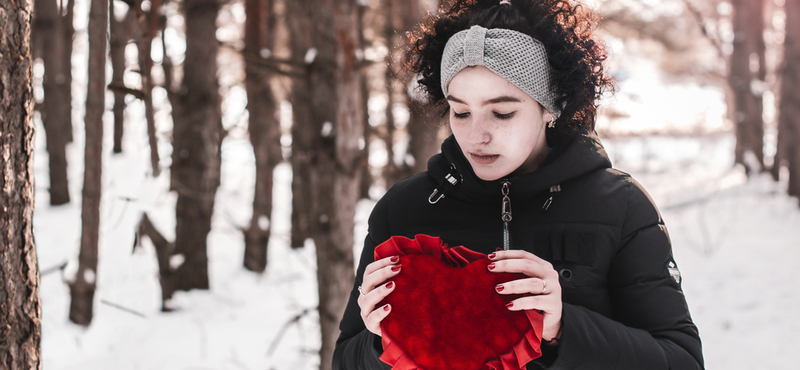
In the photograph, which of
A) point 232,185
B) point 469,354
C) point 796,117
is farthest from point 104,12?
point 232,185

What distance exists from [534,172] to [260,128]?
6.89 m

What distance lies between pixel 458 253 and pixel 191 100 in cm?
547

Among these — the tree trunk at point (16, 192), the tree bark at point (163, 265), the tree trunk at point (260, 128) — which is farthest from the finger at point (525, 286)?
the tree trunk at point (260, 128)

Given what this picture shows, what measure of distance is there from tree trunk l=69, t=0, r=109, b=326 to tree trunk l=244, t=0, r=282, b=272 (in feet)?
9.56

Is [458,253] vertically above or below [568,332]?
above

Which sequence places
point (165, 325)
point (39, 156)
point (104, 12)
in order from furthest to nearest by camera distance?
point (39, 156) < point (165, 325) < point (104, 12)

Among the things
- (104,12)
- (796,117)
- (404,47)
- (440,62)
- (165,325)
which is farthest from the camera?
(796,117)

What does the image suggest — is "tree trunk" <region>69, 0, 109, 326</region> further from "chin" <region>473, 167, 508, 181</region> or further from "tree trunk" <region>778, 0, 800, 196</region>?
"tree trunk" <region>778, 0, 800, 196</region>

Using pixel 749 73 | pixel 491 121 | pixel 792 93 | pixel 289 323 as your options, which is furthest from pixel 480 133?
pixel 749 73

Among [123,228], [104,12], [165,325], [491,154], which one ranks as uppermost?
Answer: [104,12]

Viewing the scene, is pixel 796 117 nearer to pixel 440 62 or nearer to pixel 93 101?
pixel 440 62

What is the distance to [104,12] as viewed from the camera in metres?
3.53

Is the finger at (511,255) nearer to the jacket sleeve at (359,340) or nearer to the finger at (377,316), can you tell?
the finger at (377,316)

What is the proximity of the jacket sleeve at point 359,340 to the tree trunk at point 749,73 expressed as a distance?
9.55 meters
